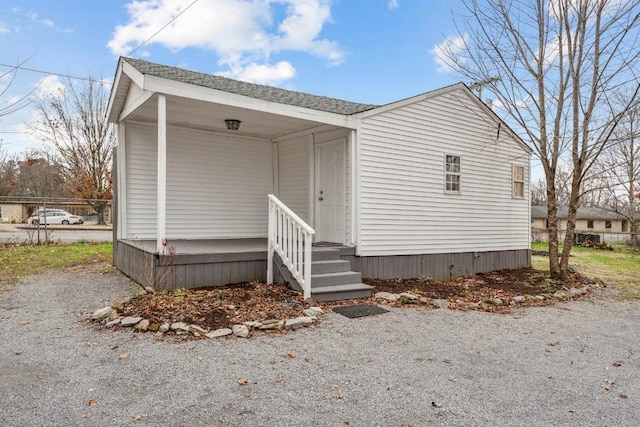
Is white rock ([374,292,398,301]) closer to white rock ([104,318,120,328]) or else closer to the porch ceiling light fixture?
white rock ([104,318,120,328])

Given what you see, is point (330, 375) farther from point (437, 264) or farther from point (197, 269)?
point (437, 264)

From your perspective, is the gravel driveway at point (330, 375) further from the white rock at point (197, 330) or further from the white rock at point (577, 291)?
the white rock at point (577, 291)

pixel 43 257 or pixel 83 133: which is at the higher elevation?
pixel 83 133

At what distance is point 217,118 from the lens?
271 inches

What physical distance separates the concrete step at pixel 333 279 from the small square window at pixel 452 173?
10.4 ft

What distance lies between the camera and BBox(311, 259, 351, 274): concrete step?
583cm

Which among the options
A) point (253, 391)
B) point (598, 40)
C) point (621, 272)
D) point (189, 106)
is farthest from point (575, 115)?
point (253, 391)

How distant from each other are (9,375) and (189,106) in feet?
13.6

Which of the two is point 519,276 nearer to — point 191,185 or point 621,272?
point 621,272

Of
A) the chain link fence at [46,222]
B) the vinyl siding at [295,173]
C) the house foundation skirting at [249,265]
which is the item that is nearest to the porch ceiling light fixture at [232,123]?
the vinyl siding at [295,173]

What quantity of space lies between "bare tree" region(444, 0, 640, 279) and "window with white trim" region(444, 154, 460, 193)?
129 centimetres

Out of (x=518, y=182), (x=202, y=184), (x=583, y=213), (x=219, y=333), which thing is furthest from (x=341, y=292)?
(x=583, y=213)

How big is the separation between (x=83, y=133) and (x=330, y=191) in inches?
778

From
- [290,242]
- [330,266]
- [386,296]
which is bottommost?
[386,296]
